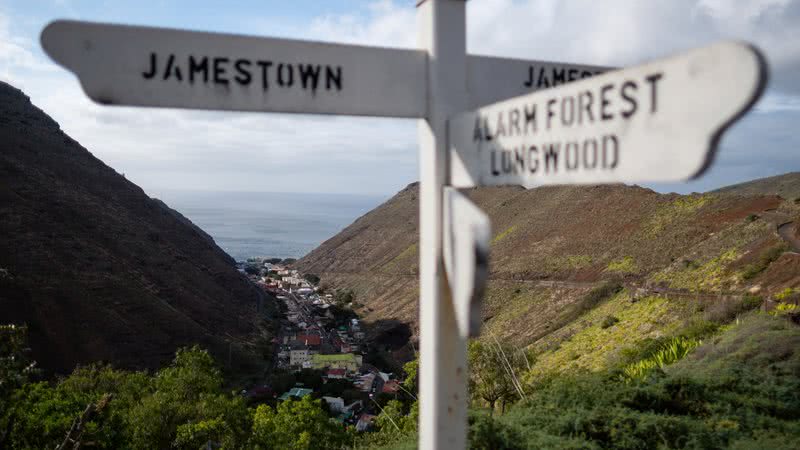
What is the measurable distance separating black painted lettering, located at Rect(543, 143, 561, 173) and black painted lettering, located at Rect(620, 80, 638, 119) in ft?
0.63

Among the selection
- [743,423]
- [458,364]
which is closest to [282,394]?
[743,423]

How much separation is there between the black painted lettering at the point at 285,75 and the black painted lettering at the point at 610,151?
95 cm

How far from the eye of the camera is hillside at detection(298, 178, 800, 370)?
19922mm

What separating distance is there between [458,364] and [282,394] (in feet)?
108

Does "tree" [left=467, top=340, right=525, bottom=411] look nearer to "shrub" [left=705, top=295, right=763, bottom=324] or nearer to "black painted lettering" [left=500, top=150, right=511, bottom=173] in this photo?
"shrub" [left=705, top=295, right=763, bottom=324]

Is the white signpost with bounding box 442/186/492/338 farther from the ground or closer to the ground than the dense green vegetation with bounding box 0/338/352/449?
farther from the ground

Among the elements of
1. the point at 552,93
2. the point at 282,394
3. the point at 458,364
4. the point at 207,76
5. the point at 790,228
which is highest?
the point at 790,228

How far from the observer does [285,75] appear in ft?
6.19

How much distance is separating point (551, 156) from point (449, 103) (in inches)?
18.3

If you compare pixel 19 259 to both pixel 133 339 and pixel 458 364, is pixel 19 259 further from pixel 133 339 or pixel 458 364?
pixel 458 364

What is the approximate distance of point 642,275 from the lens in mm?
30094

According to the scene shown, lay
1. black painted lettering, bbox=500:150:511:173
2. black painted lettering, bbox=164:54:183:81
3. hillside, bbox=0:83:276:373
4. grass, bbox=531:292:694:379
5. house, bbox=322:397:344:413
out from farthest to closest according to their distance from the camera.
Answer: hillside, bbox=0:83:276:373 < house, bbox=322:397:344:413 < grass, bbox=531:292:694:379 < black painted lettering, bbox=164:54:183:81 < black painted lettering, bbox=500:150:511:173

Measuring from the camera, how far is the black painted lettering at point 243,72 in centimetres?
184

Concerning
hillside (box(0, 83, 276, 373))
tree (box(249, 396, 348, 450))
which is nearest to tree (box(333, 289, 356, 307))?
hillside (box(0, 83, 276, 373))
